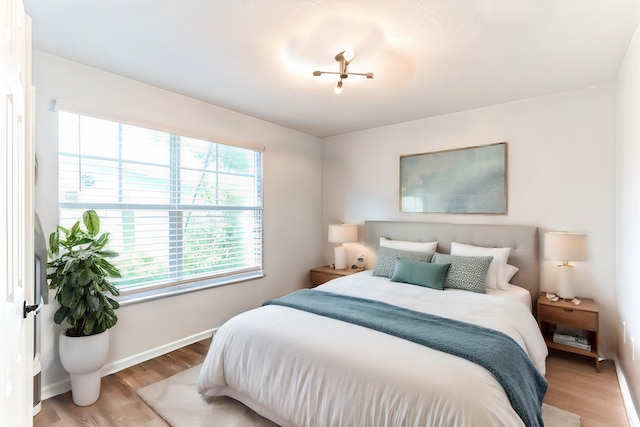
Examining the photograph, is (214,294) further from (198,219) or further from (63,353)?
(63,353)

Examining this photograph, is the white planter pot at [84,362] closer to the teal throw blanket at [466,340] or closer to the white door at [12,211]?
the white door at [12,211]

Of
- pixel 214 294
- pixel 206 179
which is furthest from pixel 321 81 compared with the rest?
pixel 214 294

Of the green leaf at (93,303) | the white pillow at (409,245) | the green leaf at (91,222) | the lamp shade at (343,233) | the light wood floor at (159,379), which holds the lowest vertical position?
the light wood floor at (159,379)

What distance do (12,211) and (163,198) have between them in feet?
6.99

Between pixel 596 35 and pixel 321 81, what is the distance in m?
1.87

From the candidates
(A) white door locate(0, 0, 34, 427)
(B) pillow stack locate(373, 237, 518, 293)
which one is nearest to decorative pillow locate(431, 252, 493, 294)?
(B) pillow stack locate(373, 237, 518, 293)

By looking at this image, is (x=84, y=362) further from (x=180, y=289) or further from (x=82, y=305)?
(x=180, y=289)

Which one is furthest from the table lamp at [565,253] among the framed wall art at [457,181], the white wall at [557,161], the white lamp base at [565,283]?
the framed wall art at [457,181]

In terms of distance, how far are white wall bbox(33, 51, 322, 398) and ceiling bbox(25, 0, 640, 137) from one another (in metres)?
0.17

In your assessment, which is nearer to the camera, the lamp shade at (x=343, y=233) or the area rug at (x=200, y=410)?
the area rug at (x=200, y=410)

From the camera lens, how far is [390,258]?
3.42 meters

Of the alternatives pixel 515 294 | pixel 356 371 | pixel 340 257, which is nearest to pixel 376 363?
A: pixel 356 371

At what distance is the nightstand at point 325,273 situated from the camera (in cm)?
407

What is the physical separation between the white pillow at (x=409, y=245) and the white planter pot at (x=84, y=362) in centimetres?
284
